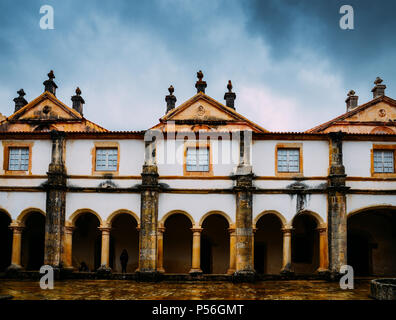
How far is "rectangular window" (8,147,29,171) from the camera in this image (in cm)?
1825

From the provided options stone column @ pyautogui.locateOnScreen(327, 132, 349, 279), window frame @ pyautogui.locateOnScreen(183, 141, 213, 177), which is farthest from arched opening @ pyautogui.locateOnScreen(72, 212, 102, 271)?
stone column @ pyautogui.locateOnScreen(327, 132, 349, 279)

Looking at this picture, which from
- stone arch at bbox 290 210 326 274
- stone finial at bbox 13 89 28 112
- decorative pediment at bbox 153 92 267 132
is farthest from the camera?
stone finial at bbox 13 89 28 112

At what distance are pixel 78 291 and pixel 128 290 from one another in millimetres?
1819

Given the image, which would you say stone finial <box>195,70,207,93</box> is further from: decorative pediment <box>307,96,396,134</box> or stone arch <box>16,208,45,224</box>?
stone arch <box>16,208,45,224</box>

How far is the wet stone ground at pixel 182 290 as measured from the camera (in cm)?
1284

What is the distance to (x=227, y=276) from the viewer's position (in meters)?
16.9

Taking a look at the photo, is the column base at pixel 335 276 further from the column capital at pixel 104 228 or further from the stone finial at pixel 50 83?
the stone finial at pixel 50 83

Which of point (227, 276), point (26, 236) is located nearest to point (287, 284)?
point (227, 276)

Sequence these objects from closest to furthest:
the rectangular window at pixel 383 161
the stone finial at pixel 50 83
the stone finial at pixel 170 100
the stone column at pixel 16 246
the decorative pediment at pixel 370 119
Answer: the stone column at pixel 16 246
the rectangular window at pixel 383 161
the stone finial at pixel 170 100
the decorative pediment at pixel 370 119
the stone finial at pixel 50 83

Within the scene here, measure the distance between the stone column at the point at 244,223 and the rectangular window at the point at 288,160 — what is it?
1.60 m

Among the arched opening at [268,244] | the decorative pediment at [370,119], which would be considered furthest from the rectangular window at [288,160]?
the decorative pediment at [370,119]

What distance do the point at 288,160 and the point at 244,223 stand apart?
3758mm

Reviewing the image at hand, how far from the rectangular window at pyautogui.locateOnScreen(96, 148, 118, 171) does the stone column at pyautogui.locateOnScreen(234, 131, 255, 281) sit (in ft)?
19.4
